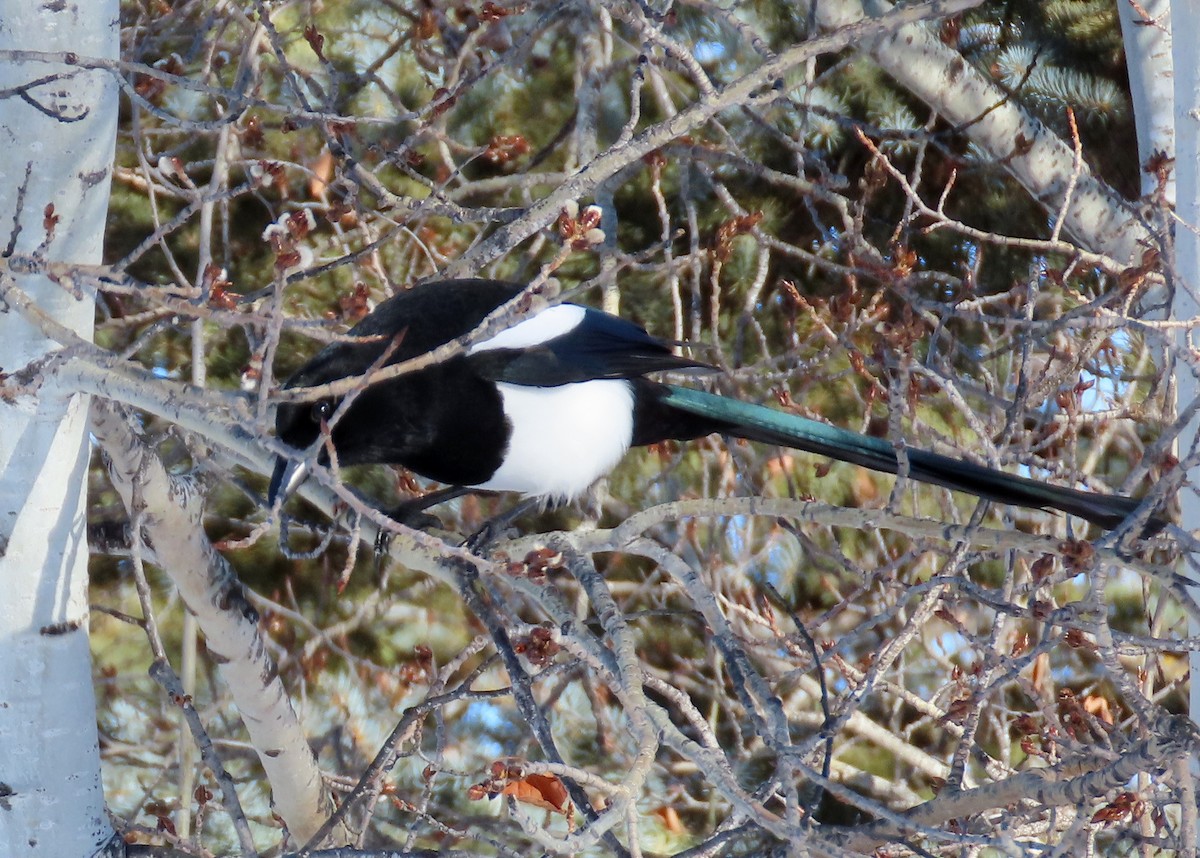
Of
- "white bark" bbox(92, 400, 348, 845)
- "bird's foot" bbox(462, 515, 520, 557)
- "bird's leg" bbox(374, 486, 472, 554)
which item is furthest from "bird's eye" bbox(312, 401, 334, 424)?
"bird's foot" bbox(462, 515, 520, 557)

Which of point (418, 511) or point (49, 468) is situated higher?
point (49, 468)

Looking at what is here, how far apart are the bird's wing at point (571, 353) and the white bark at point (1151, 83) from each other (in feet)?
3.60

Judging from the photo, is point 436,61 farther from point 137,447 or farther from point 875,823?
point 875,823

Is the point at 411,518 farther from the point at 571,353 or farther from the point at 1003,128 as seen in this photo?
the point at 1003,128

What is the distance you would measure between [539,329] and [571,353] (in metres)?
0.07

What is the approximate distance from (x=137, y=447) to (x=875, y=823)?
46.3 inches

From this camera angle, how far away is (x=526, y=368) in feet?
6.65

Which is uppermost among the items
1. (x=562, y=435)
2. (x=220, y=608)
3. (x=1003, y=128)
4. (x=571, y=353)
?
(x=1003, y=128)

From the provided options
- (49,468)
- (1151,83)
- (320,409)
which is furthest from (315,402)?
(1151,83)

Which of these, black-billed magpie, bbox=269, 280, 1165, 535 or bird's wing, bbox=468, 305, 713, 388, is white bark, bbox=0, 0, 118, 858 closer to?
black-billed magpie, bbox=269, 280, 1165, 535

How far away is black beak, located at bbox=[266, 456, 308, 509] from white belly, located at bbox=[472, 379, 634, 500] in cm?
44

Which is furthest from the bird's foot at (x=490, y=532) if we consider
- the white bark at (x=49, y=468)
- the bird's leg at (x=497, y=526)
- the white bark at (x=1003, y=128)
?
the white bark at (x=1003, y=128)

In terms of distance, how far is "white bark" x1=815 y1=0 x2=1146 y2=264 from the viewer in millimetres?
2713

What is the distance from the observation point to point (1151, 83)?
7.87ft
